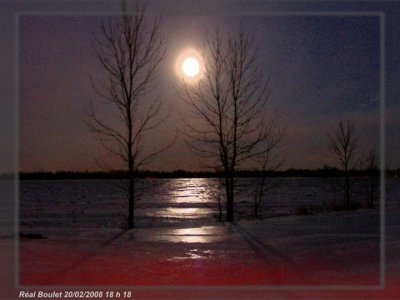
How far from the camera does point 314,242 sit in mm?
8359

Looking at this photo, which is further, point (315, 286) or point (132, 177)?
point (132, 177)

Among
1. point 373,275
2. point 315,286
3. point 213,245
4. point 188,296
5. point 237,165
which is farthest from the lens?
point 237,165

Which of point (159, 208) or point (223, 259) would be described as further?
point (159, 208)

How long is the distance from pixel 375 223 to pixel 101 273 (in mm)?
6401

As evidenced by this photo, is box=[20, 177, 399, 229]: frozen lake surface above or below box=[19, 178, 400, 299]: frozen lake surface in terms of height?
below

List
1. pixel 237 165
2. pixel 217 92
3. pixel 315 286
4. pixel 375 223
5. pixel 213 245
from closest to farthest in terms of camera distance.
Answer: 1. pixel 315 286
2. pixel 213 245
3. pixel 375 223
4. pixel 217 92
5. pixel 237 165

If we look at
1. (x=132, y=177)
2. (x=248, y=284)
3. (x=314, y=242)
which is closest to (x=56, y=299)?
(x=248, y=284)

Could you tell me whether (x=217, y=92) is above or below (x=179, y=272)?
above

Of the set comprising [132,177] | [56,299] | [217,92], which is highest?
[217,92]

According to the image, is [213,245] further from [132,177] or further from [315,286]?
[132,177]

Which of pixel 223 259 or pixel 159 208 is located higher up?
pixel 223 259

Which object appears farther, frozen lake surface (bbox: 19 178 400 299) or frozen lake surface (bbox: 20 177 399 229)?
frozen lake surface (bbox: 20 177 399 229)

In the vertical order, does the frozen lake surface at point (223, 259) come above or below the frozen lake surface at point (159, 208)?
above

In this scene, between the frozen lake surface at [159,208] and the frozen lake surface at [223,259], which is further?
the frozen lake surface at [159,208]
